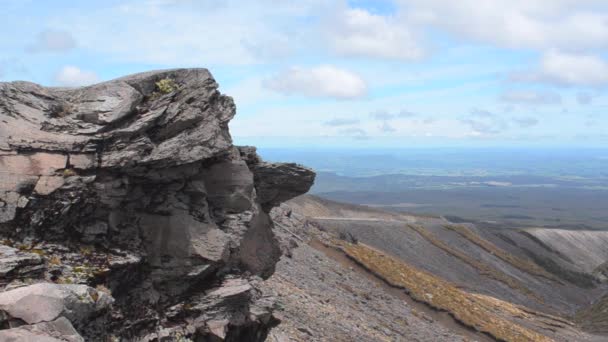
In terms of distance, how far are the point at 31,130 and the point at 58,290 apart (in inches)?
299

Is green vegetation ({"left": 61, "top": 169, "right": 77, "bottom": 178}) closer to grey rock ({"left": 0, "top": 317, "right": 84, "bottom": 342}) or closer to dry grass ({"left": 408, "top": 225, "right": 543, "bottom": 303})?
grey rock ({"left": 0, "top": 317, "right": 84, "bottom": 342})

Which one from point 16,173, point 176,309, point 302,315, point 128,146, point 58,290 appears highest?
point 128,146

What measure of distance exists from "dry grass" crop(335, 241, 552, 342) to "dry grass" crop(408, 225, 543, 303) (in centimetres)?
2507

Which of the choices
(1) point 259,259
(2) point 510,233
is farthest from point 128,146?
(2) point 510,233

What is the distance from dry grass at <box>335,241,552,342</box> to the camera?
206 feet

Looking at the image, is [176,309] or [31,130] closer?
[31,130]

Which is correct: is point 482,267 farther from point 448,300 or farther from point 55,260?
point 55,260

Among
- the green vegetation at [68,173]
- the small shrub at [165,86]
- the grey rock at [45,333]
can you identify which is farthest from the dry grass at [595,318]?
the grey rock at [45,333]

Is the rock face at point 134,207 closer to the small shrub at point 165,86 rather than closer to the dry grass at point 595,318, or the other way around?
the small shrub at point 165,86

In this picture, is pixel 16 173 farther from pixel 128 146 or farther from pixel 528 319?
pixel 528 319

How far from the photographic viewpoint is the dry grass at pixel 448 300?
62750 millimetres

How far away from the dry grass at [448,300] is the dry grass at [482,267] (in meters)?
25.1

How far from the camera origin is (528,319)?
257 ft

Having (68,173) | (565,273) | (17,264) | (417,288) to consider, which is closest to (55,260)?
(17,264)
